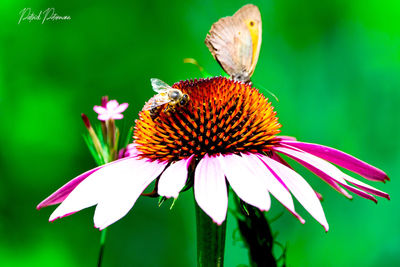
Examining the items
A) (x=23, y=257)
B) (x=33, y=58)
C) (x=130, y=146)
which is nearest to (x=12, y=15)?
(x=33, y=58)

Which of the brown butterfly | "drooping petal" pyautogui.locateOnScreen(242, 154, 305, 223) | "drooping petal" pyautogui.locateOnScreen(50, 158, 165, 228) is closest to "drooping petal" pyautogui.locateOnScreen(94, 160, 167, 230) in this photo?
"drooping petal" pyautogui.locateOnScreen(50, 158, 165, 228)

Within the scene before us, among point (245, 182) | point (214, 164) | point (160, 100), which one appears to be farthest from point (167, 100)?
point (245, 182)

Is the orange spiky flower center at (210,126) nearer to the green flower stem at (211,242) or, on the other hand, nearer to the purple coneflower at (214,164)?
the purple coneflower at (214,164)

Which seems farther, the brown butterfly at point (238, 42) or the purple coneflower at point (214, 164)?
the brown butterfly at point (238, 42)

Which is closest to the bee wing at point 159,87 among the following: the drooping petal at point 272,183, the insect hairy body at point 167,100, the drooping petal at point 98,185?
the insect hairy body at point 167,100

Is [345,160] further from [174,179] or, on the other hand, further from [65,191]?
[65,191]

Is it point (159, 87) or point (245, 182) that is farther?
point (159, 87)

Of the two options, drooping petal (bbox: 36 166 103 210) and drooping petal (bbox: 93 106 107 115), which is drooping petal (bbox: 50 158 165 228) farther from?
drooping petal (bbox: 93 106 107 115)
